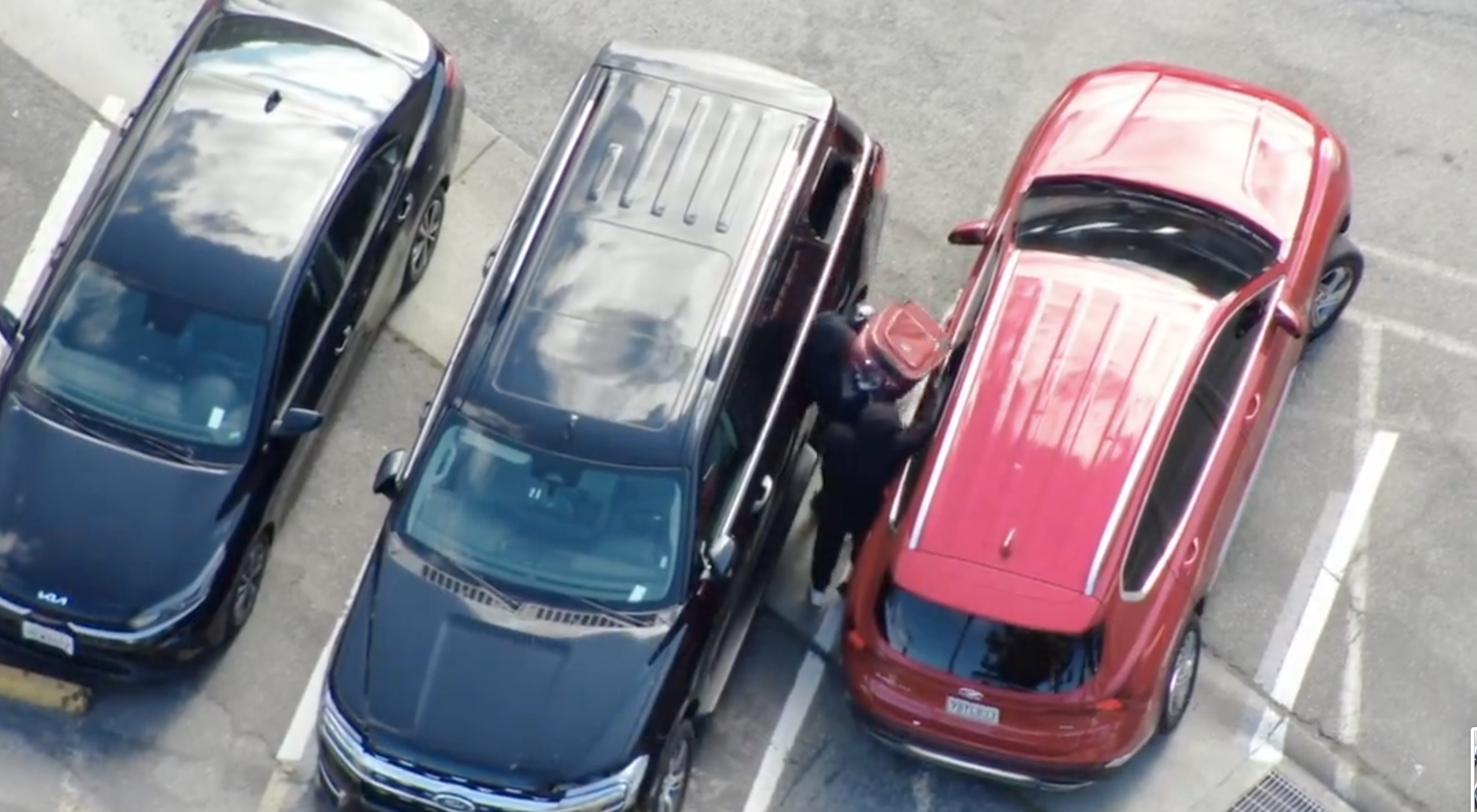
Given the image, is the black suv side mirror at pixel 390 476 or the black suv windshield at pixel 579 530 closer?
the black suv windshield at pixel 579 530

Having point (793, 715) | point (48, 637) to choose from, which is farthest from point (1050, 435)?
point (48, 637)

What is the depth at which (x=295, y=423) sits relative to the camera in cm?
879

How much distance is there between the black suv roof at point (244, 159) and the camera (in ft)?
28.6

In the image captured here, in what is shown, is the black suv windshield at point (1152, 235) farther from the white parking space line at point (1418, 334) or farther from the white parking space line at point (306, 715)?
the white parking space line at point (306, 715)

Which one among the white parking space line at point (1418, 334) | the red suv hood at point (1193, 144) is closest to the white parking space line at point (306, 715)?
the red suv hood at point (1193, 144)

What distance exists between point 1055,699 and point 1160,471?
3.97 feet

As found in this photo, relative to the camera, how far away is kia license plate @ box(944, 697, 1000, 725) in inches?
319

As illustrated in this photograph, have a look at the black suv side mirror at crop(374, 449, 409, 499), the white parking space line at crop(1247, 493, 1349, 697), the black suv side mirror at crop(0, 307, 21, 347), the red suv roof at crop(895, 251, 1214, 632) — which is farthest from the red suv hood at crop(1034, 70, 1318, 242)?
the black suv side mirror at crop(0, 307, 21, 347)

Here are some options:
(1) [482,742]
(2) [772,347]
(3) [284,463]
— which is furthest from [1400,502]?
(3) [284,463]

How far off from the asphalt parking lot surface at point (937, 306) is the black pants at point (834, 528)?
355 millimetres

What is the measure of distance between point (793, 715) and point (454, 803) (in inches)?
78.7

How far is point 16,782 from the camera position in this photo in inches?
345

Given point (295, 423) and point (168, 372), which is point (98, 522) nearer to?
point (168, 372)

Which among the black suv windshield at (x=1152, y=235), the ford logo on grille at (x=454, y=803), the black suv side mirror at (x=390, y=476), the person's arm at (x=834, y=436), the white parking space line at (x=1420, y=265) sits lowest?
the ford logo on grille at (x=454, y=803)
